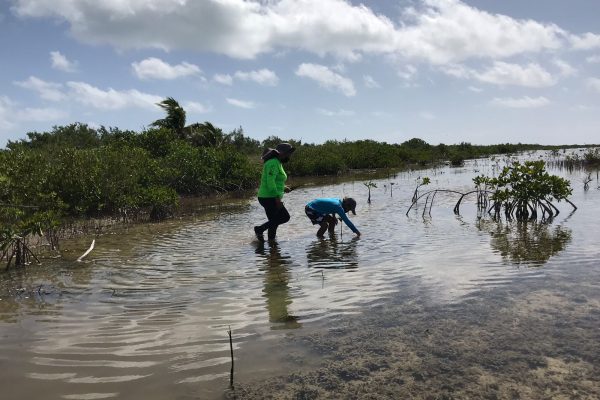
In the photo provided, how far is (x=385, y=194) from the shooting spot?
1958 cm

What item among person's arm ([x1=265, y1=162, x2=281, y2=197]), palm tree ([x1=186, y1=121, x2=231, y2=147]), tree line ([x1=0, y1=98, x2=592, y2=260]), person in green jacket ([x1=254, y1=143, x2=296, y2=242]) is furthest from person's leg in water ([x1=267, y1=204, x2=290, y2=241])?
palm tree ([x1=186, y1=121, x2=231, y2=147])

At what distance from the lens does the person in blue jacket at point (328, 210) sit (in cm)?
885

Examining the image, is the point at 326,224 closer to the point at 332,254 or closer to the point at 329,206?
the point at 329,206

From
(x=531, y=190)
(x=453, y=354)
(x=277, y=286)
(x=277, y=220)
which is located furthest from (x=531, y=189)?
(x=453, y=354)

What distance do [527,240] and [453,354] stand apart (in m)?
5.57

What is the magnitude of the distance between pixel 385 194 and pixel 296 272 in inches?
545

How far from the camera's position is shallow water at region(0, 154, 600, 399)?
3.33 meters

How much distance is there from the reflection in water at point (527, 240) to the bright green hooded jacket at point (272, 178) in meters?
3.98

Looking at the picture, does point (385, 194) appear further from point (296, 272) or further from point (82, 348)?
point (82, 348)

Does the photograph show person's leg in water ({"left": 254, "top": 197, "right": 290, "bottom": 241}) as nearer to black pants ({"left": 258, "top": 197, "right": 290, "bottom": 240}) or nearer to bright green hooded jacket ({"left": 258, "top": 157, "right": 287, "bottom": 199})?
black pants ({"left": 258, "top": 197, "right": 290, "bottom": 240})

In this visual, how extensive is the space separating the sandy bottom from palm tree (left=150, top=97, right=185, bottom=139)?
26.9 meters

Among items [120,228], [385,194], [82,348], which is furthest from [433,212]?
[82,348]

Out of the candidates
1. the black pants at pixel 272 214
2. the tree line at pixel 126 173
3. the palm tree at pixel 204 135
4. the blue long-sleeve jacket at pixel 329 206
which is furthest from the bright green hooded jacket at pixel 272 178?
the palm tree at pixel 204 135

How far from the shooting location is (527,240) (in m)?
8.16
